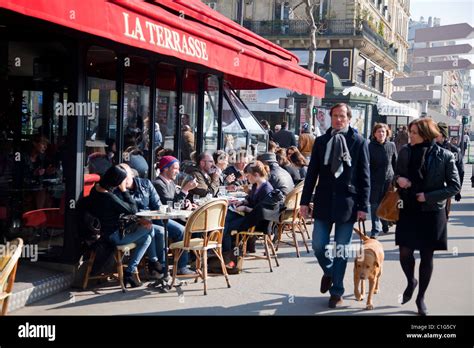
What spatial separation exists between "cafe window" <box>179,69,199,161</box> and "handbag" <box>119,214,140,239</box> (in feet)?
11.4

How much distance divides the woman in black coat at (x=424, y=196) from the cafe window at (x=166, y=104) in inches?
164

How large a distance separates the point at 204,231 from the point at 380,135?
4.37 meters

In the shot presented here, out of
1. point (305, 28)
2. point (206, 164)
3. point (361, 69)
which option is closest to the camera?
point (206, 164)

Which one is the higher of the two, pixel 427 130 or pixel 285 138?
pixel 427 130

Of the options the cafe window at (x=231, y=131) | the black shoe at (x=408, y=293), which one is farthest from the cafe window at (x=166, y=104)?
the black shoe at (x=408, y=293)

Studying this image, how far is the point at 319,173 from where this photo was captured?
6.11m

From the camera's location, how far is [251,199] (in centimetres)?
766

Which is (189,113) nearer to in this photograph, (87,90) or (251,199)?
(251,199)

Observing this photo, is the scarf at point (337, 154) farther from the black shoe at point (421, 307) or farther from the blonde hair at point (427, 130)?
the black shoe at point (421, 307)

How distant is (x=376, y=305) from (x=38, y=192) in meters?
4.15

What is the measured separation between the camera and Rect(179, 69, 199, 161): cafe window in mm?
9844

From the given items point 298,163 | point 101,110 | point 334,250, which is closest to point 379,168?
point 298,163
